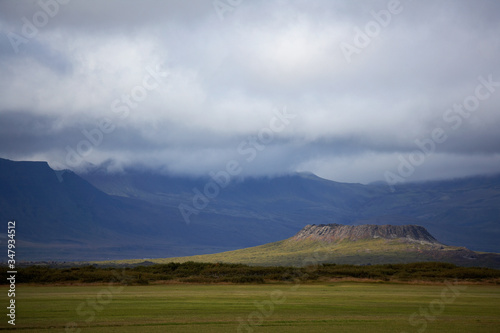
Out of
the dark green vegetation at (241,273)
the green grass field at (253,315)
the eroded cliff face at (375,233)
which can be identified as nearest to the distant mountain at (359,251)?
the eroded cliff face at (375,233)

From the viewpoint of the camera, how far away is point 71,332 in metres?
23.6

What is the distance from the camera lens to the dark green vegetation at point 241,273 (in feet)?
210

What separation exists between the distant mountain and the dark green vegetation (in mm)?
65103

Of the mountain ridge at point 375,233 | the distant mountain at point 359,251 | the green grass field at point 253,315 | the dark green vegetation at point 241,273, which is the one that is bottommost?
the green grass field at point 253,315

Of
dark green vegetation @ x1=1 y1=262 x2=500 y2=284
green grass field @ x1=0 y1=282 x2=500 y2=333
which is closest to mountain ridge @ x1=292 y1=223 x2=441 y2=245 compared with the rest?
dark green vegetation @ x1=1 y1=262 x2=500 y2=284

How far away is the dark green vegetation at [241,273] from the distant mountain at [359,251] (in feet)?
214

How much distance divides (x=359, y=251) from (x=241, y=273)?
95.5 metres

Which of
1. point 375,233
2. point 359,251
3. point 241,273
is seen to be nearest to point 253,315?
point 241,273

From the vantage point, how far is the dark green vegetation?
64.1m

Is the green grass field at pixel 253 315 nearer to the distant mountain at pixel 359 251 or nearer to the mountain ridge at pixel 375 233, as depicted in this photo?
the distant mountain at pixel 359 251

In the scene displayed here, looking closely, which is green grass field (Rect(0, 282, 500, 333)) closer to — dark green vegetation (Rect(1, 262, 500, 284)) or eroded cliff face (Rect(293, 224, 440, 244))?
dark green vegetation (Rect(1, 262, 500, 284))

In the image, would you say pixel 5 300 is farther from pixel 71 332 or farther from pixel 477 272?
pixel 477 272

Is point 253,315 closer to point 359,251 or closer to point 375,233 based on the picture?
point 359,251

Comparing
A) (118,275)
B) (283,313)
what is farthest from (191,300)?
(118,275)
